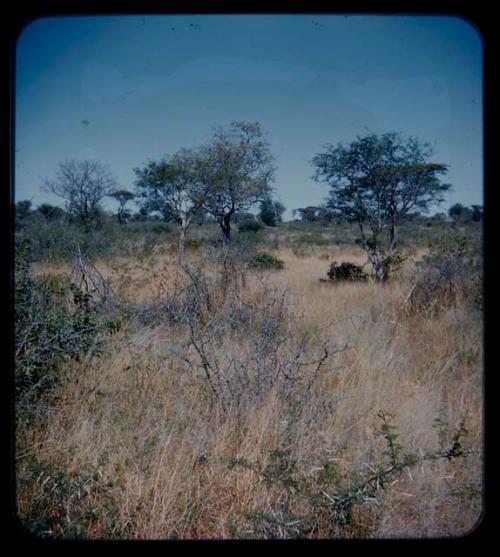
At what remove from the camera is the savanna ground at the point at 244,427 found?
2.46 m

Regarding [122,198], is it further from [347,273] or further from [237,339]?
[237,339]

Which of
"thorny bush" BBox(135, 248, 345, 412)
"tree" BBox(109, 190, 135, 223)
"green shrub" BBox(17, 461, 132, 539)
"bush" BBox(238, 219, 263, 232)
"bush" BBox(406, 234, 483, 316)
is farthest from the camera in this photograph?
"bush" BBox(238, 219, 263, 232)

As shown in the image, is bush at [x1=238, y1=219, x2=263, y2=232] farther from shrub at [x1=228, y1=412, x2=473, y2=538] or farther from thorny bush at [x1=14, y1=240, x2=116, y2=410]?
shrub at [x1=228, y1=412, x2=473, y2=538]

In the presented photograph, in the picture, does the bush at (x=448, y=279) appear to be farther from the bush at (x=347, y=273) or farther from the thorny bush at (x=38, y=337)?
the thorny bush at (x=38, y=337)

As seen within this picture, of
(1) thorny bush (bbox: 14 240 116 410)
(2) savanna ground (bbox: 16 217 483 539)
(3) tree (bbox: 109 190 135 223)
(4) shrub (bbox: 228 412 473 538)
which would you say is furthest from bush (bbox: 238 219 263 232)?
(4) shrub (bbox: 228 412 473 538)

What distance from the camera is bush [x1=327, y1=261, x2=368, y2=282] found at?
9.35 meters

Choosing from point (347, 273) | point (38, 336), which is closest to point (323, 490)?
point (38, 336)

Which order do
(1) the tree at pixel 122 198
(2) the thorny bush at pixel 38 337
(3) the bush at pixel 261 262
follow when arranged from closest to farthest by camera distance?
(2) the thorny bush at pixel 38 337
(3) the bush at pixel 261 262
(1) the tree at pixel 122 198

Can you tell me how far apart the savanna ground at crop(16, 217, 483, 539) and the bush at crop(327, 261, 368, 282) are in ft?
13.2

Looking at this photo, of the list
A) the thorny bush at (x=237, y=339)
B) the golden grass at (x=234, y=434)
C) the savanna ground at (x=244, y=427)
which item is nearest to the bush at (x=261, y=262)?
the thorny bush at (x=237, y=339)

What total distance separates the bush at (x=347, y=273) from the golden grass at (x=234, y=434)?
470 cm

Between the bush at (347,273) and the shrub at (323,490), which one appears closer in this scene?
the shrub at (323,490)

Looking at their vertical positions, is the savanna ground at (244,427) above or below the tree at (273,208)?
below

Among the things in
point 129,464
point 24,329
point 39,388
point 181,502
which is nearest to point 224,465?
point 181,502
